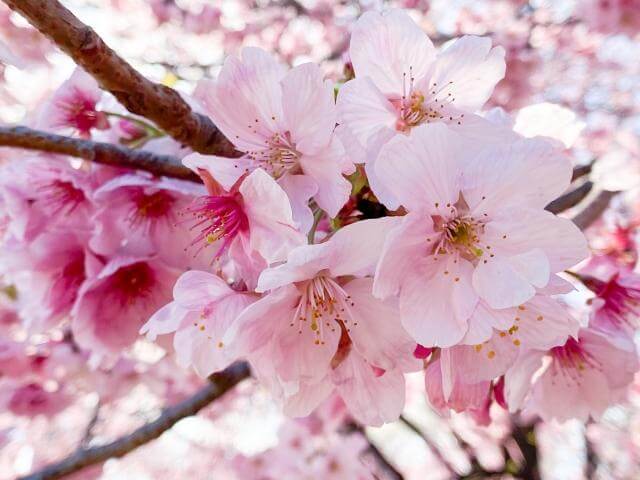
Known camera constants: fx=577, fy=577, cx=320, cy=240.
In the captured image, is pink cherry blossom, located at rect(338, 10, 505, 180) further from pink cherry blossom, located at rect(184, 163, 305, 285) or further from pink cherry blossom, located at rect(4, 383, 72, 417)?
pink cherry blossom, located at rect(4, 383, 72, 417)

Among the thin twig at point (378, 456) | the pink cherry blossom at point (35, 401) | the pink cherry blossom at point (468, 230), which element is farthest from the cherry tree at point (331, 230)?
the thin twig at point (378, 456)

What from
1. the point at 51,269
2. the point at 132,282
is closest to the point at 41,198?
the point at 51,269

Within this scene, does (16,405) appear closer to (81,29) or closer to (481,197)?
(81,29)

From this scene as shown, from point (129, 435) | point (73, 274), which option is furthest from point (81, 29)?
point (129, 435)

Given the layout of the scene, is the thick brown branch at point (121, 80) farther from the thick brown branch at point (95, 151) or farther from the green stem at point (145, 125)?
the green stem at point (145, 125)

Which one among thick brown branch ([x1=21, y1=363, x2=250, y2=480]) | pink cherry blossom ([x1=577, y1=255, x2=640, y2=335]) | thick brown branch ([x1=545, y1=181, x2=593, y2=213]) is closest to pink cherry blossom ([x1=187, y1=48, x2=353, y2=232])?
pink cherry blossom ([x1=577, y1=255, x2=640, y2=335])
